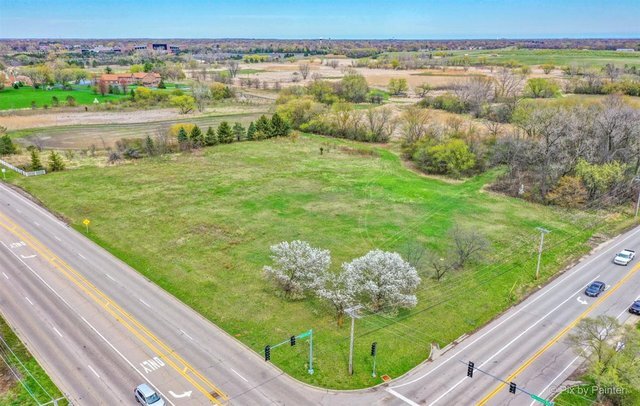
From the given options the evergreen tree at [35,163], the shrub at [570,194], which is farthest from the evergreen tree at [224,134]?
the shrub at [570,194]

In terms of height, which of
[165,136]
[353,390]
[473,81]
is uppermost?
[473,81]

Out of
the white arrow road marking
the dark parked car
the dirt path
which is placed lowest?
the white arrow road marking

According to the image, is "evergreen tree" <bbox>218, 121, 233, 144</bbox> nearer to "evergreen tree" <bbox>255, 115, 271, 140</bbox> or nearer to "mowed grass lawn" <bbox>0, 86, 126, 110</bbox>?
"evergreen tree" <bbox>255, 115, 271, 140</bbox>

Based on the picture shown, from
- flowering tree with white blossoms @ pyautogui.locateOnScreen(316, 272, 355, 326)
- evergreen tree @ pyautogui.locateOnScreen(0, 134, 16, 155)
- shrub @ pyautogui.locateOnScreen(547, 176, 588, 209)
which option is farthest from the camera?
evergreen tree @ pyautogui.locateOnScreen(0, 134, 16, 155)

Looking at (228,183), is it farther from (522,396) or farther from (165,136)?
(522,396)

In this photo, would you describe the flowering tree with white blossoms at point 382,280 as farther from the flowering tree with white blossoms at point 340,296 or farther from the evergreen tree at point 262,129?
the evergreen tree at point 262,129

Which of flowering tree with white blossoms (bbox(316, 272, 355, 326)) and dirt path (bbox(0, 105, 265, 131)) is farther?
dirt path (bbox(0, 105, 265, 131))

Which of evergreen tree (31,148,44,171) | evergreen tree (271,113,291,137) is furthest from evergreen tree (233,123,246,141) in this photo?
evergreen tree (31,148,44,171)

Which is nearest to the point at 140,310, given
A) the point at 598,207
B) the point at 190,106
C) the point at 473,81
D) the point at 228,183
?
the point at 228,183
